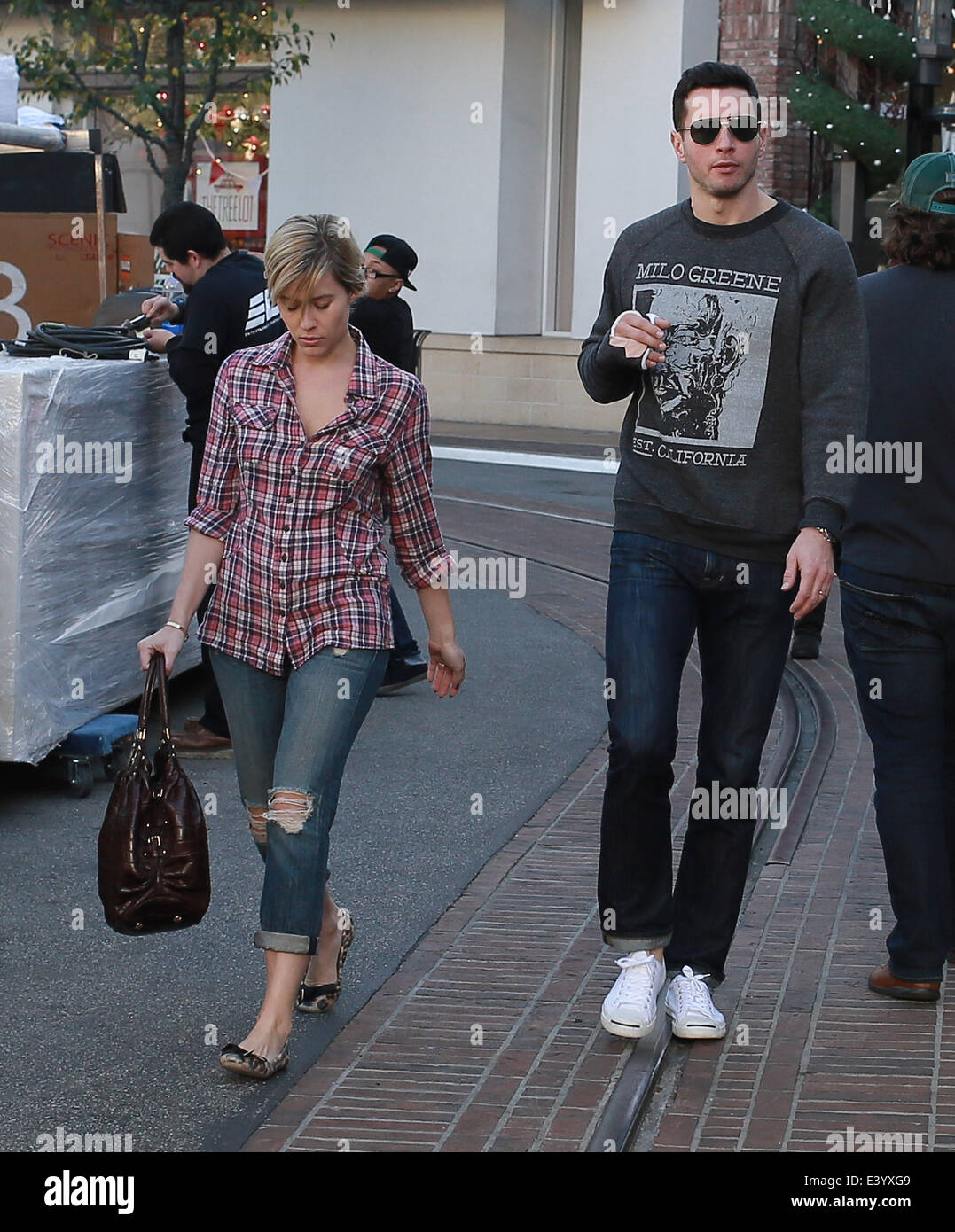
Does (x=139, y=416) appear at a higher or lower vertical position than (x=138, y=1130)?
higher

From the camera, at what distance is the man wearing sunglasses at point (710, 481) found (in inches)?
150

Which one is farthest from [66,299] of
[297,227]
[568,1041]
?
[568,1041]

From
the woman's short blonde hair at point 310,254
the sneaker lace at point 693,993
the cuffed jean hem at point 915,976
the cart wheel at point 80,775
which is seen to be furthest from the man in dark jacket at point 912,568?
the cart wheel at point 80,775

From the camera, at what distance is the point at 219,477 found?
397 cm

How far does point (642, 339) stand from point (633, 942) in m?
1.31

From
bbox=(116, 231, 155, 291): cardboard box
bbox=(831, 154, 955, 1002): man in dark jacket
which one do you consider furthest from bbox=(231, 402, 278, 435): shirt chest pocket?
bbox=(116, 231, 155, 291): cardboard box

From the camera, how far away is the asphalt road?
376cm

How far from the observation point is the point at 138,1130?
3.57m

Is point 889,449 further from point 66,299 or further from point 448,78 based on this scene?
point 448,78

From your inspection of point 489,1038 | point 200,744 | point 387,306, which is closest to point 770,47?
point 387,306

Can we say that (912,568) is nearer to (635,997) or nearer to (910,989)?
(910,989)

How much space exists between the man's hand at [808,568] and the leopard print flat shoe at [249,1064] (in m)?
1.41

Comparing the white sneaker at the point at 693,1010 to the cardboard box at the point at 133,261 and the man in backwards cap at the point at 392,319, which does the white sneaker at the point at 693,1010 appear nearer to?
the man in backwards cap at the point at 392,319
